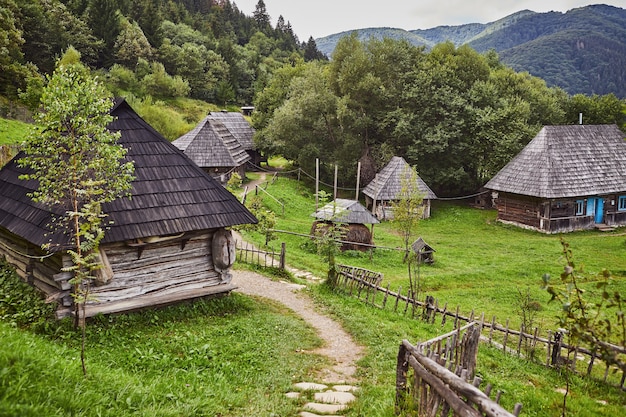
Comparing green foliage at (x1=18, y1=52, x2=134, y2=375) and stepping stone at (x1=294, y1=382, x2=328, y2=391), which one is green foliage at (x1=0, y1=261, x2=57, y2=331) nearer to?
green foliage at (x1=18, y1=52, x2=134, y2=375)

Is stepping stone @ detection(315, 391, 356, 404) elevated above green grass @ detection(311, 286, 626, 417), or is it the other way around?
stepping stone @ detection(315, 391, 356, 404)

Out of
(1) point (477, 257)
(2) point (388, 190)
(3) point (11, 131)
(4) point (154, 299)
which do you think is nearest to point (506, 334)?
(4) point (154, 299)

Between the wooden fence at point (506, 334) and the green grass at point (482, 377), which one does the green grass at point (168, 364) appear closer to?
the green grass at point (482, 377)

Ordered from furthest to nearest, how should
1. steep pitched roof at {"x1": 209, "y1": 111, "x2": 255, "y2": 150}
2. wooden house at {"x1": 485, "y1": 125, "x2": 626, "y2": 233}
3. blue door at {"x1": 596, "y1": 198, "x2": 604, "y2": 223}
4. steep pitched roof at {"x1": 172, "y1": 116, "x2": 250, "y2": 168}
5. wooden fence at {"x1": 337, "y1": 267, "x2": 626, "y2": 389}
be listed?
steep pitched roof at {"x1": 209, "y1": 111, "x2": 255, "y2": 150}, steep pitched roof at {"x1": 172, "y1": 116, "x2": 250, "y2": 168}, blue door at {"x1": 596, "y1": 198, "x2": 604, "y2": 223}, wooden house at {"x1": 485, "y1": 125, "x2": 626, "y2": 233}, wooden fence at {"x1": 337, "y1": 267, "x2": 626, "y2": 389}

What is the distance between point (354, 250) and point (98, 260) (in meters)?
13.0

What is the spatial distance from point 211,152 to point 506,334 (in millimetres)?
27125

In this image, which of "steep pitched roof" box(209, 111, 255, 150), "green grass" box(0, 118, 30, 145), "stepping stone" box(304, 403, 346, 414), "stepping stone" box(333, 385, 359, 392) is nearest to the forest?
"steep pitched roof" box(209, 111, 255, 150)

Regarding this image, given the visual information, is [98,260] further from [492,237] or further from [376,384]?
[492,237]

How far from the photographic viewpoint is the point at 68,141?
6.73 meters

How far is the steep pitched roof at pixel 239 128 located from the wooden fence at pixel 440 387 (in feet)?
124

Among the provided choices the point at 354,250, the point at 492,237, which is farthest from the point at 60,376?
the point at 492,237

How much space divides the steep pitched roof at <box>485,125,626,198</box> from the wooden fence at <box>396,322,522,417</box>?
72.6 ft

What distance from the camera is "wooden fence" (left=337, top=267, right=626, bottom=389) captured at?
9516mm

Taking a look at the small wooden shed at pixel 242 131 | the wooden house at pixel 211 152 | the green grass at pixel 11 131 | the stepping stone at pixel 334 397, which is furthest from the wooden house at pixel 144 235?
the small wooden shed at pixel 242 131
